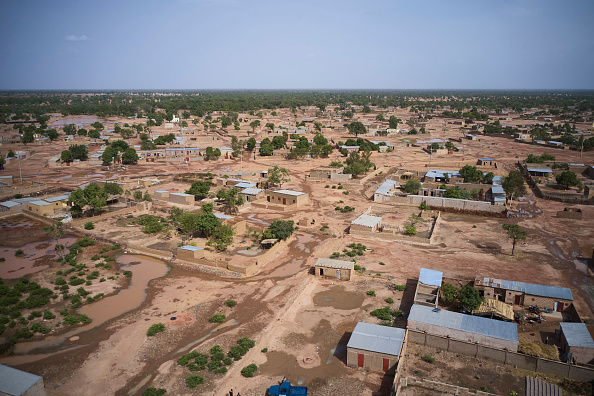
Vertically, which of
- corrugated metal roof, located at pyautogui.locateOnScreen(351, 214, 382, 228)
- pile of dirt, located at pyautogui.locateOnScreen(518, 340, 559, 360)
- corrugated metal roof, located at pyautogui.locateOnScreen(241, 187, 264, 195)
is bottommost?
pile of dirt, located at pyautogui.locateOnScreen(518, 340, 559, 360)

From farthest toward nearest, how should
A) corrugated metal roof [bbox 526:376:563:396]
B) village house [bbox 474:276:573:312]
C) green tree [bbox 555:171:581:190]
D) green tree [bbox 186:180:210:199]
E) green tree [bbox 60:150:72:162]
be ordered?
green tree [bbox 60:150:72:162], green tree [bbox 555:171:581:190], green tree [bbox 186:180:210:199], village house [bbox 474:276:573:312], corrugated metal roof [bbox 526:376:563:396]

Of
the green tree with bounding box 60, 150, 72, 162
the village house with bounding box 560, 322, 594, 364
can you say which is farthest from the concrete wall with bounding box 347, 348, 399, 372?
the green tree with bounding box 60, 150, 72, 162

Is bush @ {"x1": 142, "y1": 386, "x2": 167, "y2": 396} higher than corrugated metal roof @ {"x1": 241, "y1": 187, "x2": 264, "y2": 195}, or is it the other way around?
corrugated metal roof @ {"x1": 241, "y1": 187, "x2": 264, "y2": 195}

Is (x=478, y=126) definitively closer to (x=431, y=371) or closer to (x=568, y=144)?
(x=568, y=144)

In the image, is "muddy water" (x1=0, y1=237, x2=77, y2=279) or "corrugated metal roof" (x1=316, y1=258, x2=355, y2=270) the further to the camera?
"muddy water" (x1=0, y1=237, x2=77, y2=279)

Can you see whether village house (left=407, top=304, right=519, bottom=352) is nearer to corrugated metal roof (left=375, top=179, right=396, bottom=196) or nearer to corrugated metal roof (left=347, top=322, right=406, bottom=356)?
corrugated metal roof (left=347, top=322, right=406, bottom=356)

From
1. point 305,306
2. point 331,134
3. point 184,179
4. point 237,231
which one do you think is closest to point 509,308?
point 305,306

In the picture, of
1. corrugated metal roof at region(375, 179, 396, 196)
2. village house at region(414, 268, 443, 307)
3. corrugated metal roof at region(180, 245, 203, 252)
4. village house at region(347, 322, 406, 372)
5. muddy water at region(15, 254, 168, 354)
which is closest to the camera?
village house at region(347, 322, 406, 372)
